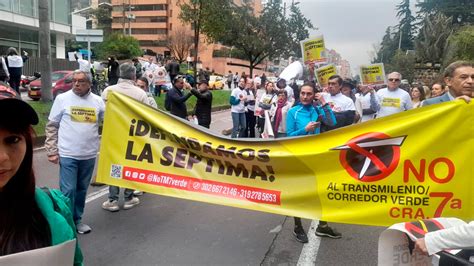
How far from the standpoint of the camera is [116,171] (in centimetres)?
484

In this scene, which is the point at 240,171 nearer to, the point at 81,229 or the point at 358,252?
the point at 358,252

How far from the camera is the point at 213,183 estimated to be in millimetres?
4445

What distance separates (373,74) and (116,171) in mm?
7300

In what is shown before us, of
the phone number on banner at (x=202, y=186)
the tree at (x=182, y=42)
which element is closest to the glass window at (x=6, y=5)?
the phone number on banner at (x=202, y=186)

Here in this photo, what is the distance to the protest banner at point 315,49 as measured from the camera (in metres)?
10.3

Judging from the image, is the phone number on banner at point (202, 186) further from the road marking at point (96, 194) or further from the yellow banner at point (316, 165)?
the road marking at point (96, 194)

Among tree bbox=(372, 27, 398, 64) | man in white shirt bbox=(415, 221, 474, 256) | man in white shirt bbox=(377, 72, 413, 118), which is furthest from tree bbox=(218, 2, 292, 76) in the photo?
tree bbox=(372, 27, 398, 64)

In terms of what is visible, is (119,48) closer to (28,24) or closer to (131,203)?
(28,24)

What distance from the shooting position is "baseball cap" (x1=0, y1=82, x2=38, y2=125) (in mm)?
1326

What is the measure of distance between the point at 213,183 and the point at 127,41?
55522 millimetres

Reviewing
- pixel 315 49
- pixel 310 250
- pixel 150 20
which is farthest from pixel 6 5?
pixel 150 20

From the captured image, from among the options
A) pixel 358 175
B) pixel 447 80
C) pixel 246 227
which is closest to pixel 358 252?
pixel 358 175

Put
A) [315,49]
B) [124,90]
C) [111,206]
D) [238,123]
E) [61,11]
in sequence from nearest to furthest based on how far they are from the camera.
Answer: [124,90] < [111,206] < [315,49] < [238,123] < [61,11]

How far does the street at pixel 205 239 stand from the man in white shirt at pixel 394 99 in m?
3.19
